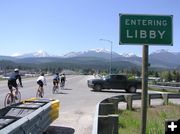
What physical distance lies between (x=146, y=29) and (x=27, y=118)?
2.90 m

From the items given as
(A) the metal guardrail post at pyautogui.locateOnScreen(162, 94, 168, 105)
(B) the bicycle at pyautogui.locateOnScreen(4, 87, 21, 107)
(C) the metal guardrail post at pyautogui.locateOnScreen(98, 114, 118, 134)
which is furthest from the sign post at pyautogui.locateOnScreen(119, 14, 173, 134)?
(A) the metal guardrail post at pyautogui.locateOnScreen(162, 94, 168, 105)

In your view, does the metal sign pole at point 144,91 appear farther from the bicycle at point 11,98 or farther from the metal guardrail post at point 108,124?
the bicycle at point 11,98

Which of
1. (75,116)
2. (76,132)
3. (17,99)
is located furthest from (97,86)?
(76,132)

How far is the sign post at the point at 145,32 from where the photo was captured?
7188mm

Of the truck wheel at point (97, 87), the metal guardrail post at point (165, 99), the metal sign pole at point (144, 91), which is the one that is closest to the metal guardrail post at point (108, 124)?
the metal sign pole at point (144, 91)

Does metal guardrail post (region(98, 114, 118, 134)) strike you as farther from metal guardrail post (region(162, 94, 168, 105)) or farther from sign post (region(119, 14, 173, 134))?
metal guardrail post (region(162, 94, 168, 105))

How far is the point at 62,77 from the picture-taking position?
39.8 meters

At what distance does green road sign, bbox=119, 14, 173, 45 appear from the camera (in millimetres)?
7195

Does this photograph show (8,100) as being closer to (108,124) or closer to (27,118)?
(27,118)

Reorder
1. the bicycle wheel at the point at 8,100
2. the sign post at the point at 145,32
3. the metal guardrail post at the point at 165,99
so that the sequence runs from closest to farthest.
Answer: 1. the sign post at the point at 145,32
2. the bicycle wheel at the point at 8,100
3. the metal guardrail post at the point at 165,99

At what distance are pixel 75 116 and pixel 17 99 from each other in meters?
3.81

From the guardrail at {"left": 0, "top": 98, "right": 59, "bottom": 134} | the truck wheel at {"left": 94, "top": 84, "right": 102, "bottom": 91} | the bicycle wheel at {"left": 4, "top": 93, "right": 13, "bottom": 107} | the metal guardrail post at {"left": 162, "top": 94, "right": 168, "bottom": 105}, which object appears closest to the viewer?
the guardrail at {"left": 0, "top": 98, "right": 59, "bottom": 134}

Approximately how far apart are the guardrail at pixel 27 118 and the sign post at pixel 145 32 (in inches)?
84.0

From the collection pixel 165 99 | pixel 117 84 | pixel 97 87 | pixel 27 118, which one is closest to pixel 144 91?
pixel 27 118
